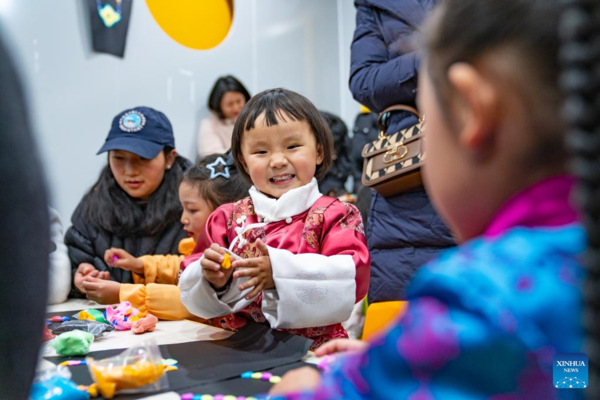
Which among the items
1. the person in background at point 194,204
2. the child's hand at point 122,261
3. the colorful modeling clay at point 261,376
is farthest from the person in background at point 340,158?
the colorful modeling clay at point 261,376

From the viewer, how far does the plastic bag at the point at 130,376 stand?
2.68ft

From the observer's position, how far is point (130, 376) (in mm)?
818

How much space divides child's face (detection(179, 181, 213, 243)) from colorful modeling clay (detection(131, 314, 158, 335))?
0.62 metres

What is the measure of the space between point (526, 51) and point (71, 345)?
97 centimetres

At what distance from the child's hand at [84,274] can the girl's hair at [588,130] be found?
1920 millimetres

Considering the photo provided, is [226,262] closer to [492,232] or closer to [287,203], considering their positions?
[287,203]

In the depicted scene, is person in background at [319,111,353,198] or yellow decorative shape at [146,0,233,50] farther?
person in background at [319,111,353,198]

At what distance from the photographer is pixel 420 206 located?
5.45 feet

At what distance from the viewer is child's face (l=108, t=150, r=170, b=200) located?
2.27 meters

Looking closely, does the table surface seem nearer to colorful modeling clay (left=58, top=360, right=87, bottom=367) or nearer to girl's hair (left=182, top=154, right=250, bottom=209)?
colorful modeling clay (left=58, top=360, right=87, bottom=367)

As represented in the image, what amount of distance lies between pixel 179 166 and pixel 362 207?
2.81 feet

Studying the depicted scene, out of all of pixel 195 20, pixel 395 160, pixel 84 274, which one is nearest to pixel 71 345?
pixel 395 160

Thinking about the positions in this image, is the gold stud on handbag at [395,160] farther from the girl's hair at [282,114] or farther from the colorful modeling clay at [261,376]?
the colorful modeling clay at [261,376]

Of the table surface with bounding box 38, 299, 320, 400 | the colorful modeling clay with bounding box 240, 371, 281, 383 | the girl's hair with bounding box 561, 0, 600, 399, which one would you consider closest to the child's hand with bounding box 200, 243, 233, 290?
the table surface with bounding box 38, 299, 320, 400
